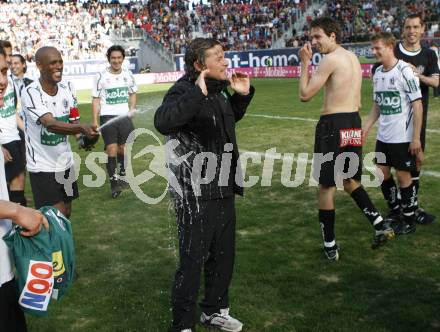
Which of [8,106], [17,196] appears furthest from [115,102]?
[17,196]

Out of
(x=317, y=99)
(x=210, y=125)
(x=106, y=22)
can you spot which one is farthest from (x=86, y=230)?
(x=106, y=22)

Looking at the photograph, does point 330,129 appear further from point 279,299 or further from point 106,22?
point 106,22

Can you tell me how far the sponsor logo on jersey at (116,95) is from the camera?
884cm

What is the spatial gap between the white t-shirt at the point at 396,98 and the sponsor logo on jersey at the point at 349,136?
90 centimetres

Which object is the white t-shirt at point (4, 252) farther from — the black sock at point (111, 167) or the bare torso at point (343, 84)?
the black sock at point (111, 167)

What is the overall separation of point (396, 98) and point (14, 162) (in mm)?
4868

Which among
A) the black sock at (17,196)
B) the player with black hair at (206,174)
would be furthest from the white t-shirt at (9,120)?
the player with black hair at (206,174)

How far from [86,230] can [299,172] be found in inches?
149

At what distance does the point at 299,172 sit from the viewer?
8.91 m

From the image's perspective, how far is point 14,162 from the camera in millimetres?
7098

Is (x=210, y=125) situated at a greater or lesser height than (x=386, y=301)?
Result: greater

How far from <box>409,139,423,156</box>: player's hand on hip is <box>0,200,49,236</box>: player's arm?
4.38 m

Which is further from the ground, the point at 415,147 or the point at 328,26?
the point at 328,26

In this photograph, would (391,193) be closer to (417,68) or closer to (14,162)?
(417,68)
